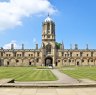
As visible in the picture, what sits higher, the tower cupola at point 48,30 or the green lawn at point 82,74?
the tower cupola at point 48,30

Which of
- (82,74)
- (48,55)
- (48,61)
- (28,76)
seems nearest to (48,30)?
(48,55)

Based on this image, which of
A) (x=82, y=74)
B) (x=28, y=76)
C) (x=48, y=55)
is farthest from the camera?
(x=48, y=55)

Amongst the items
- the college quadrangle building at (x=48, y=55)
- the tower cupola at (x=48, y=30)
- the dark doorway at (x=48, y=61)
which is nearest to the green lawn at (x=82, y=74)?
the tower cupola at (x=48, y=30)

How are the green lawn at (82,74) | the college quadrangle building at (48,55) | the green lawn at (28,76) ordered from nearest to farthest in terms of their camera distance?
the green lawn at (28,76) → the green lawn at (82,74) → the college quadrangle building at (48,55)

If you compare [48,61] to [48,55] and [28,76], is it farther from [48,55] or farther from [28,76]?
[28,76]

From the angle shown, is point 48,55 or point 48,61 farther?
point 48,61

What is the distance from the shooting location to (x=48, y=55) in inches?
4126

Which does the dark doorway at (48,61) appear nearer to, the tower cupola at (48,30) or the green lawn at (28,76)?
the tower cupola at (48,30)

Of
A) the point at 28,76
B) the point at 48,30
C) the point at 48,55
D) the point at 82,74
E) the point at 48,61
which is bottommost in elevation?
the point at 28,76

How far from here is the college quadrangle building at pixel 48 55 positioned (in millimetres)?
104694

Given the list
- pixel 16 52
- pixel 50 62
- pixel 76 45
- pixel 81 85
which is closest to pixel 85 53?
pixel 76 45
